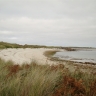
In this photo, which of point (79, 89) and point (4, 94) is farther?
point (79, 89)

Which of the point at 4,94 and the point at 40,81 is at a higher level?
the point at 40,81

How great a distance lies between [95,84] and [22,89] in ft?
6.49

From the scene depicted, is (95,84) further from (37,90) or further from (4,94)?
(4,94)

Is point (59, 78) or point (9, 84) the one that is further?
point (59, 78)

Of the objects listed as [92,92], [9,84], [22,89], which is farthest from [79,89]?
[9,84]

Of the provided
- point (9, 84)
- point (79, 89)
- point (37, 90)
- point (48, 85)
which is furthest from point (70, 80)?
point (9, 84)

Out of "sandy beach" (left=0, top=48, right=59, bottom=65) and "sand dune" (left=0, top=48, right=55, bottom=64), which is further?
"sand dune" (left=0, top=48, right=55, bottom=64)

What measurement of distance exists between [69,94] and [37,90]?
803 mm

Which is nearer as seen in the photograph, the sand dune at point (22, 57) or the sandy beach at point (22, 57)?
the sandy beach at point (22, 57)

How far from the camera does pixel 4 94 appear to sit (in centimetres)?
342

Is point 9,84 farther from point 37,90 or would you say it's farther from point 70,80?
point 70,80

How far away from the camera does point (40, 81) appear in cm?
366

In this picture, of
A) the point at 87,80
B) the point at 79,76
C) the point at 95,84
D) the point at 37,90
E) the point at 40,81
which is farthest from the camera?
the point at 79,76

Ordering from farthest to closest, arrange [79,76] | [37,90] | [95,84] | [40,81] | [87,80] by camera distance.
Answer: [79,76]
[87,80]
[95,84]
[40,81]
[37,90]
